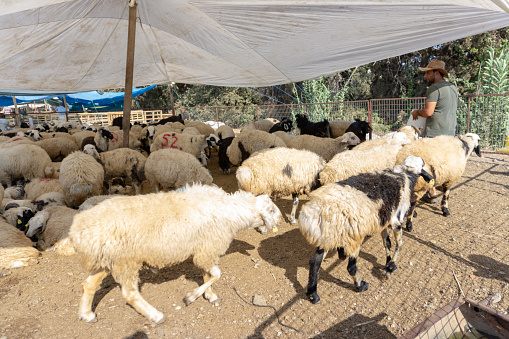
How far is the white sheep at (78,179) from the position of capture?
538 centimetres

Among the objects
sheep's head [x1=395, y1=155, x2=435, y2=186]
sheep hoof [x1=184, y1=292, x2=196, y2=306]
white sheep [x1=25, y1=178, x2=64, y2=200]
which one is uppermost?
sheep's head [x1=395, y1=155, x2=435, y2=186]

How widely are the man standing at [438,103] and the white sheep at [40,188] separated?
7284 millimetres

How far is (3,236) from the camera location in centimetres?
415

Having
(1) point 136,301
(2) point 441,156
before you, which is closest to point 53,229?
(1) point 136,301

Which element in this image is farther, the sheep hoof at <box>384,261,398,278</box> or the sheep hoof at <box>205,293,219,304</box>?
the sheep hoof at <box>384,261,398,278</box>

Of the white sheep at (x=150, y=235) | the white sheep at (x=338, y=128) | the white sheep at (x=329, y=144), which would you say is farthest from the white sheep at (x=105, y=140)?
the white sheep at (x=338, y=128)

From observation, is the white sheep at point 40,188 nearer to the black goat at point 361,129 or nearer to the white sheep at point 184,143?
the white sheep at point 184,143

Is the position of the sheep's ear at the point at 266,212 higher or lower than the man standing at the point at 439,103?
lower

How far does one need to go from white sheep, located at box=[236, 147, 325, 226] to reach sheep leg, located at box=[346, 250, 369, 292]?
195 cm

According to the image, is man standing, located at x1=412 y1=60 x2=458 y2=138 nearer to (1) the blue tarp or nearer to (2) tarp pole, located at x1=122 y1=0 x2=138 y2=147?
(2) tarp pole, located at x1=122 y1=0 x2=138 y2=147

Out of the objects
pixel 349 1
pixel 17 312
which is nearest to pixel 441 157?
pixel 349 1

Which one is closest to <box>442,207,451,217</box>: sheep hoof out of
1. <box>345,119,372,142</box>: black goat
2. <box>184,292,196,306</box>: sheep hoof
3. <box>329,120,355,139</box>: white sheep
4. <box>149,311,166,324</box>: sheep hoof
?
<box>345,119,372,142</box>: black goat

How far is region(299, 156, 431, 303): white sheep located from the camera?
2928mm

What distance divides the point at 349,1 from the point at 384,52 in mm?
1871
